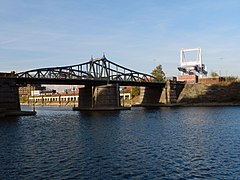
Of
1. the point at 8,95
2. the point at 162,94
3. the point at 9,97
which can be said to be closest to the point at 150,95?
the point at 162,94

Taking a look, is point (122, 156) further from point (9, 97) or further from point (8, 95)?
point (8, 95)

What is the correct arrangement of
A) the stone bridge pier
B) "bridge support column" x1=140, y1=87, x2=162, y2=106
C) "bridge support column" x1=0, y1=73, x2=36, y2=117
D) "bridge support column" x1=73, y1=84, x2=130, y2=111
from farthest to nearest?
1. "bridge support column" x1=140, y1=87, x2=162, y2=106
2. the stone bridge pier
3. "bridge support column" x1=73, y1=84, x2=130, y2=111
4. "bridge support column" x1=0, y1=73, x2=36, y2=117

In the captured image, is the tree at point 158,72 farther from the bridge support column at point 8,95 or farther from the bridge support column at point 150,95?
the bridge support column at point 8,95

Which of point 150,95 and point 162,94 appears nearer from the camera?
point 162,94

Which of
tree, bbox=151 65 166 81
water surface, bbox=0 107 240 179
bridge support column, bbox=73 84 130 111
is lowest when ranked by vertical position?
water surface, bbox=0 107 240 179

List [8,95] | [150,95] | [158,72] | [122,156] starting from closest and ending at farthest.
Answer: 1. [122,156]
2. [8,95]
3. [150,95]
4. [158,72]

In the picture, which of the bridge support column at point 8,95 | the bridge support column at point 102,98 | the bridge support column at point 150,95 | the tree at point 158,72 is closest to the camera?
the bridge support column at point 8,95

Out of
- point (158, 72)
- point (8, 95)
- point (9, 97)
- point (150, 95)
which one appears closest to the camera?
point (9, 97)

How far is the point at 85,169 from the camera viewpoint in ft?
90.0

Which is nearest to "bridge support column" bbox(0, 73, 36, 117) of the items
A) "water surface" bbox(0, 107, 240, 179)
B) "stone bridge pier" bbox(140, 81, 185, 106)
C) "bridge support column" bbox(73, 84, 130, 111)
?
"bridge support column" bbox(73, 84, 130, 111)

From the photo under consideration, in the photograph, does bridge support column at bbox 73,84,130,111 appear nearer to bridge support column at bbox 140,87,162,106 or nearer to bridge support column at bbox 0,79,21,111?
bridge support column at bbox 0,79,21,111

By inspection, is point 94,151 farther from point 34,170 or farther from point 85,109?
point 85,109

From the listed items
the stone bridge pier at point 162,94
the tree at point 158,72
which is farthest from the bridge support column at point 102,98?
the tree at point 158,72

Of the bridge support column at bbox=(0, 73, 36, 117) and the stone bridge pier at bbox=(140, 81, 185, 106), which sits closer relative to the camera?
the bridge support column at bbox=(0, 73, 36, 117)
